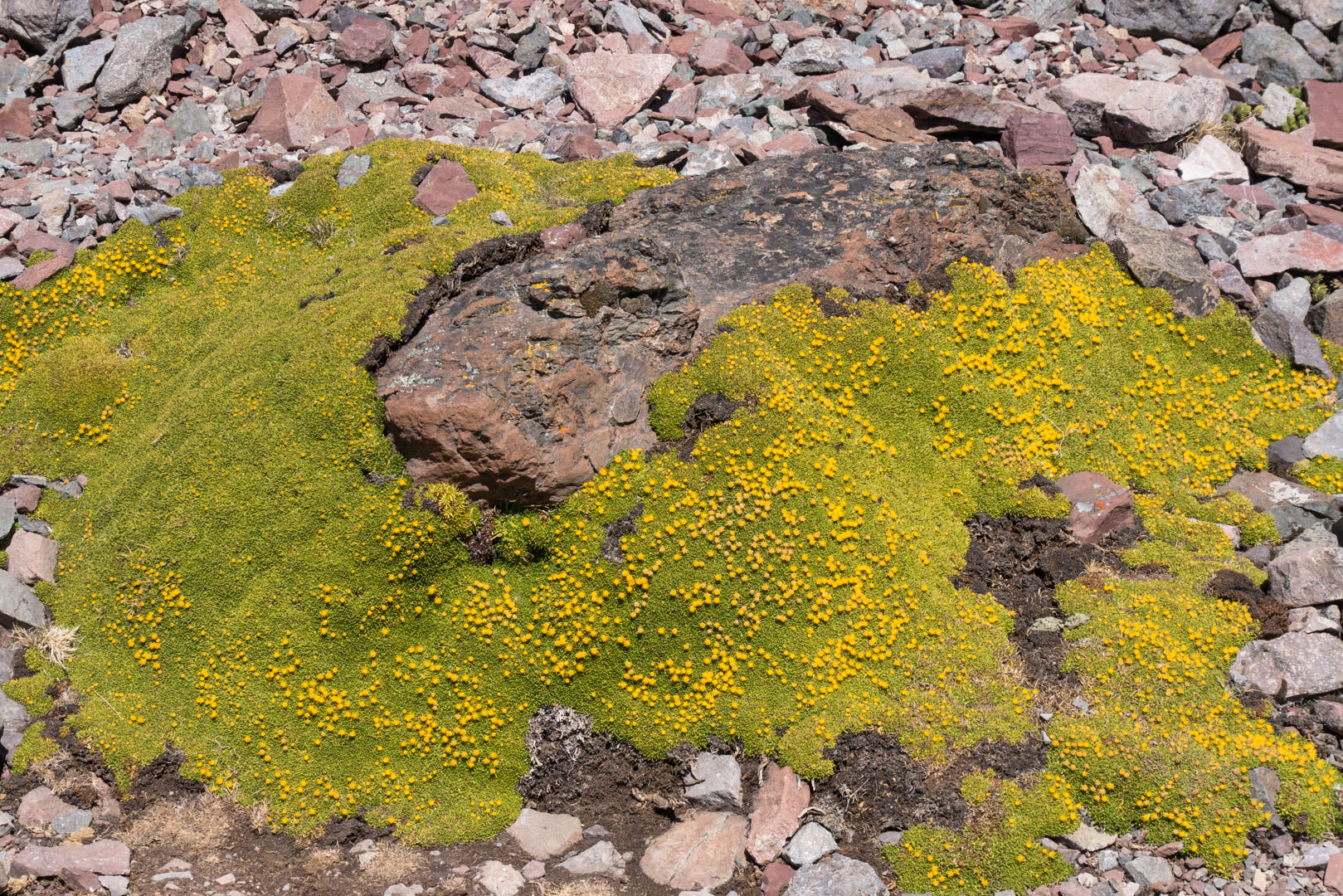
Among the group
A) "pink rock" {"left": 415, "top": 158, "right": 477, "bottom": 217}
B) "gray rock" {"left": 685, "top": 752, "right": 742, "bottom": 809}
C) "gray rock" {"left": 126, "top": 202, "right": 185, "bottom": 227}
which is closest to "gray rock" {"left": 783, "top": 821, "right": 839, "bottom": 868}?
"gray rock" {"left": 685, "top": 752, "right": 742, "bottom": 809}

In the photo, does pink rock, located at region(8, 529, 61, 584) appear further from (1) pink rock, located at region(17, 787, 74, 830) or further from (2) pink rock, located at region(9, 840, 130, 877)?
(2) pink rock, located at region(9, 840, 130, 877)

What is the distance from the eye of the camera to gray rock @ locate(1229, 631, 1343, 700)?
12695 millimetres

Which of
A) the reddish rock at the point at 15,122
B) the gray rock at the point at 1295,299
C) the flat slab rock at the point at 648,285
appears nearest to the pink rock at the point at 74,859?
the flat slab rock at the point at 648,285

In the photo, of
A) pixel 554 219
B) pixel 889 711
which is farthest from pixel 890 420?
pixel 554 219

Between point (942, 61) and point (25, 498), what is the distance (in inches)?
995

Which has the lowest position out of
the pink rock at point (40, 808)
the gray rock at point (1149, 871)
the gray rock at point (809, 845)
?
the gray rock at point (1149, 871)

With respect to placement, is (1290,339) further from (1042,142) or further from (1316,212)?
(1042,142)

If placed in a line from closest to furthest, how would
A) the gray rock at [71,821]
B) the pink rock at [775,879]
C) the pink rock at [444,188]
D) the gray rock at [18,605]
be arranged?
the pink rock at [775,879], the gray rock at [71,821], the gray rock at [18,605], the pink rock at [444,188]

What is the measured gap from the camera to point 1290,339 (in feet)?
57.6

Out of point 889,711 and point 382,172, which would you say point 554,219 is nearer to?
point 382,172

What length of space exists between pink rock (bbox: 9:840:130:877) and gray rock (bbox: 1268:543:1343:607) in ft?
55.9

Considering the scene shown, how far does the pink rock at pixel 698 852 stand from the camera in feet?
38.3

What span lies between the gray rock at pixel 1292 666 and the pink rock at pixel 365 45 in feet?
86.5

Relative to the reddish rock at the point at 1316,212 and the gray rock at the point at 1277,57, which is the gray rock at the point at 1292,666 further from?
the gray rock at the point at 1277,57
